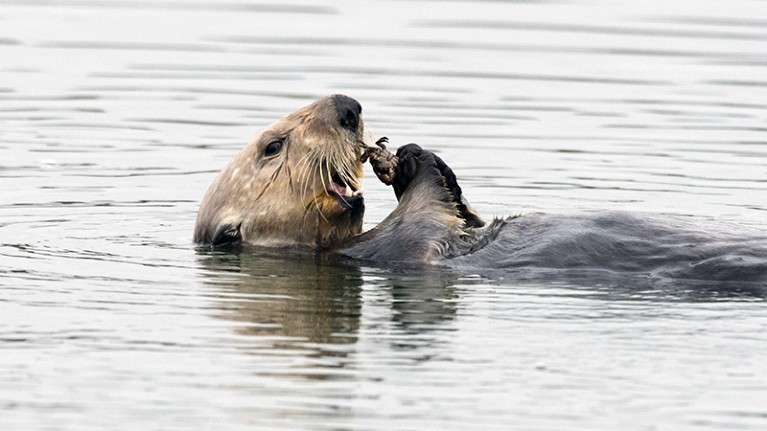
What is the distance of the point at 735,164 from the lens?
11.4 m

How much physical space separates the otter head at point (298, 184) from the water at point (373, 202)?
0.82 feet

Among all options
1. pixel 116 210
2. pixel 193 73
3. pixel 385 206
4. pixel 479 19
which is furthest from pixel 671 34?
pixel 116 210

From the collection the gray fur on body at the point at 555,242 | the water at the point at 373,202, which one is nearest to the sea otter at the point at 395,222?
the gray fur on body at the point at 555,242

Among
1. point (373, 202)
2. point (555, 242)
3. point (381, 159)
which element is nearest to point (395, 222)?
point (381, 159)

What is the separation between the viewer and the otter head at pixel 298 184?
27.0ft

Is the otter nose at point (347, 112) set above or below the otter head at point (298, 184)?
above

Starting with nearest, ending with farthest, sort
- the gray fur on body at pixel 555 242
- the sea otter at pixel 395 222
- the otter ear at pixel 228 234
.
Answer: the gray fur on body at pixel 555 242, the sea otter at pixel 395 222, the otter ear at pixel 228 234

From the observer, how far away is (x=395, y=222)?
816cm

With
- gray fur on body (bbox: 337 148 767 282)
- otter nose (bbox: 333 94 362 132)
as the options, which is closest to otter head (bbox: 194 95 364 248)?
otter nose (bbox: 333 94 362 132)

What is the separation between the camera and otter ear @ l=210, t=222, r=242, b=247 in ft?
27.6

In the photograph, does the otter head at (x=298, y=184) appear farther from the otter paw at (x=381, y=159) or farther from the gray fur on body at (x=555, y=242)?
the gray fur on body at (x=555, y=242)

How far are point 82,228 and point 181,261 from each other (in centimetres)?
125

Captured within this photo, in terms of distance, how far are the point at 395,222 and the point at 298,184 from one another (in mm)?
555

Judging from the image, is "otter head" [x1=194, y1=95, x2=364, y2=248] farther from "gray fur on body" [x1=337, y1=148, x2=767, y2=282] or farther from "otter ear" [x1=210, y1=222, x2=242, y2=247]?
"gray fur on body" [x1=337, y1=148, x2=767, y2=282]
